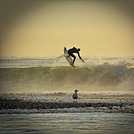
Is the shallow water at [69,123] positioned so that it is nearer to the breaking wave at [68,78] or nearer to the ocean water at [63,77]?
the ocean water at [63,77]

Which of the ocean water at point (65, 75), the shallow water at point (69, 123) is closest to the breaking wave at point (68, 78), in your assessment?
the ocean water at point (65, 75)

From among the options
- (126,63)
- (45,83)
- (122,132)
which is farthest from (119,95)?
(122,132)

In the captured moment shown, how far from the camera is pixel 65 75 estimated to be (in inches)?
683

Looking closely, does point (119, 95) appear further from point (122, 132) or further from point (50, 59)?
point (122, 132)

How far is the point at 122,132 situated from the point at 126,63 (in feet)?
29.6

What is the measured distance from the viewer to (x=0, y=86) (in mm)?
16703

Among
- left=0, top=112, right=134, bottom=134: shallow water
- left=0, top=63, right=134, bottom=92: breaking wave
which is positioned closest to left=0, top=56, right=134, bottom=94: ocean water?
left=0, top=63, right=134, bottom=92: breaking wave

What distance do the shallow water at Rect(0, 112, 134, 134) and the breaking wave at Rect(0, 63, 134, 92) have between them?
6456 mm

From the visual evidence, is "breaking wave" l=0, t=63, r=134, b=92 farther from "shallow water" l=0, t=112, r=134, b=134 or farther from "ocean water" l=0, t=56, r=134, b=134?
"shallow water" l=0, t=112, r=134, b=134

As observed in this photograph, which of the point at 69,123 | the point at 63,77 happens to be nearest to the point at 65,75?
the point at 63,77

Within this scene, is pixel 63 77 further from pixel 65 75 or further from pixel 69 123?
pixel 69 123

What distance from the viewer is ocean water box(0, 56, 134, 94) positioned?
16.2m

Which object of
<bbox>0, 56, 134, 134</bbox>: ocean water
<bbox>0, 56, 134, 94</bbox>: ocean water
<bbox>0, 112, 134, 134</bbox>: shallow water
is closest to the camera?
<bbox>0, 112, 134, 134</bbox>: shallow water

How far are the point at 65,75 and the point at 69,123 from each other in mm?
8884
